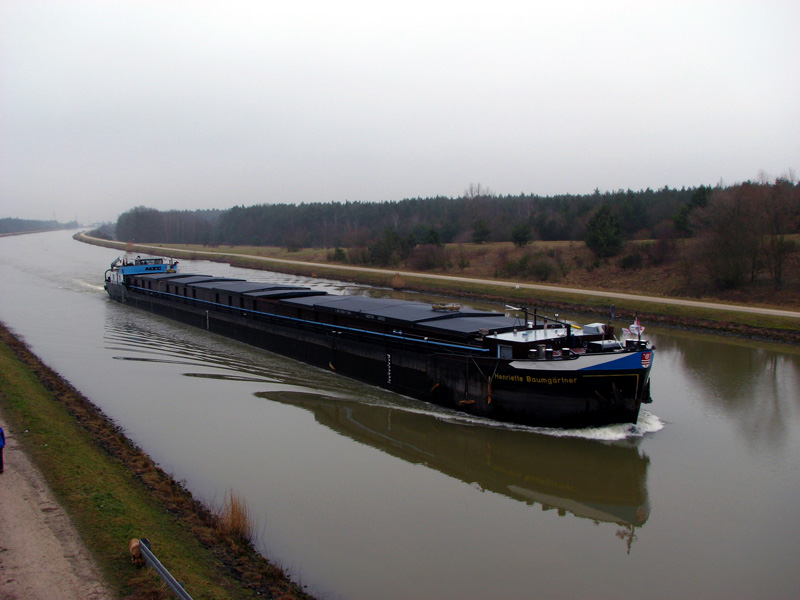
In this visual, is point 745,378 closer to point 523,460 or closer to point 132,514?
point 523,460

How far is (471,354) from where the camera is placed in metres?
15.6

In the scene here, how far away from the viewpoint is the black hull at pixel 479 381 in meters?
13.8

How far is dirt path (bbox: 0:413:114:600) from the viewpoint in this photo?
675 centimetres

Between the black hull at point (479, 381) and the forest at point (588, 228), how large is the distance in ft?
89.5

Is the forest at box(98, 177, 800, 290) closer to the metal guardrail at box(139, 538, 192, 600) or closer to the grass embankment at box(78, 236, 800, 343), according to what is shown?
the grass embankment at box(78, 236, 800, 343)

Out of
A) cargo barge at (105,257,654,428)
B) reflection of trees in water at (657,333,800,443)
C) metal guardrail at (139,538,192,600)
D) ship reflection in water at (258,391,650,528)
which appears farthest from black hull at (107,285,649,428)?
metal guardrail at (139,538,192,600)

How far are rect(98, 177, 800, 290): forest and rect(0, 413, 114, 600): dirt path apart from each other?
38.4 metres

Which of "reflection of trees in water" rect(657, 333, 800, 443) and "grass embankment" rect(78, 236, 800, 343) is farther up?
"grass embankment" rect(78, 236, 800, 343)

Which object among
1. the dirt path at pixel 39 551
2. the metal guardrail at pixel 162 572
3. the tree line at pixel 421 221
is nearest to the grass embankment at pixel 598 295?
the tree line at pixel 421 221

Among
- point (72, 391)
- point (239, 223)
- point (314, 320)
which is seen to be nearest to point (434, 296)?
point (314, 320)

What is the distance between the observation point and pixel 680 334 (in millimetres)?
28500

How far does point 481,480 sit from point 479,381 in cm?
327

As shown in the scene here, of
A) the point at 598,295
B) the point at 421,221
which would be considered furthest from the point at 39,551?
the point at 421,221

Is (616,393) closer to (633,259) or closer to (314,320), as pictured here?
(314,320)
